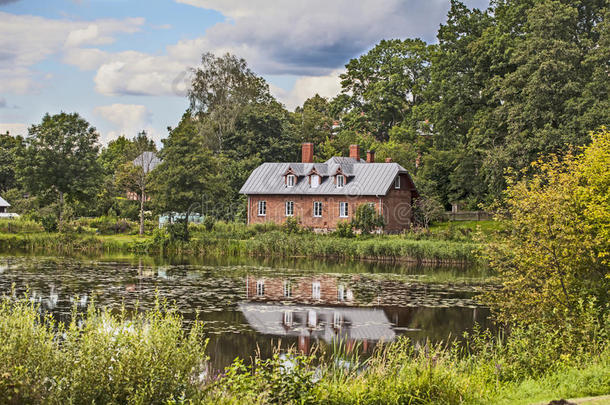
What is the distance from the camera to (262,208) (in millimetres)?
47219

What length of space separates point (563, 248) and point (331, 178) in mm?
32594

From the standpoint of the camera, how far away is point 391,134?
54.4 m

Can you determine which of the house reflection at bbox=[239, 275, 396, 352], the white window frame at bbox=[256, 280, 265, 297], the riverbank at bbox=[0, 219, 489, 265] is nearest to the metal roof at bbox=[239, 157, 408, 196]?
the riverbank at bbox=[0, 219, 489, 265]

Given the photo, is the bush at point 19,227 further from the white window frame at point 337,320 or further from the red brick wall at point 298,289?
the white window frame at point 337,320

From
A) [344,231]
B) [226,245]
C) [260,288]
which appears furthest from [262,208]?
[260,288]

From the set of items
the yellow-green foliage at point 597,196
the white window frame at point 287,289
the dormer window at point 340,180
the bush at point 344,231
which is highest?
the dormer window at point 340,180

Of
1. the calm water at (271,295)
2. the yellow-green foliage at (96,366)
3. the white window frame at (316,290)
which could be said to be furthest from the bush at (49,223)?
the yellow-green foliage at (96,366)

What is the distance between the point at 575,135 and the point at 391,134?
23.3m

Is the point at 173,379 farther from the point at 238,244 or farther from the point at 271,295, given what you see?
the point at 238,244

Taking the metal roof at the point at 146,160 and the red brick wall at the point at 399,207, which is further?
the red brick wall at the point at 399,207

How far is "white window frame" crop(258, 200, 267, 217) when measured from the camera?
154 ft

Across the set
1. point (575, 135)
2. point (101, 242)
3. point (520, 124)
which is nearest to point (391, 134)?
point (520, 124)

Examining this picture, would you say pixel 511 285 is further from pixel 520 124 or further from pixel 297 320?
pixel 520 124

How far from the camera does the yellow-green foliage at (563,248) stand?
12906 mm
